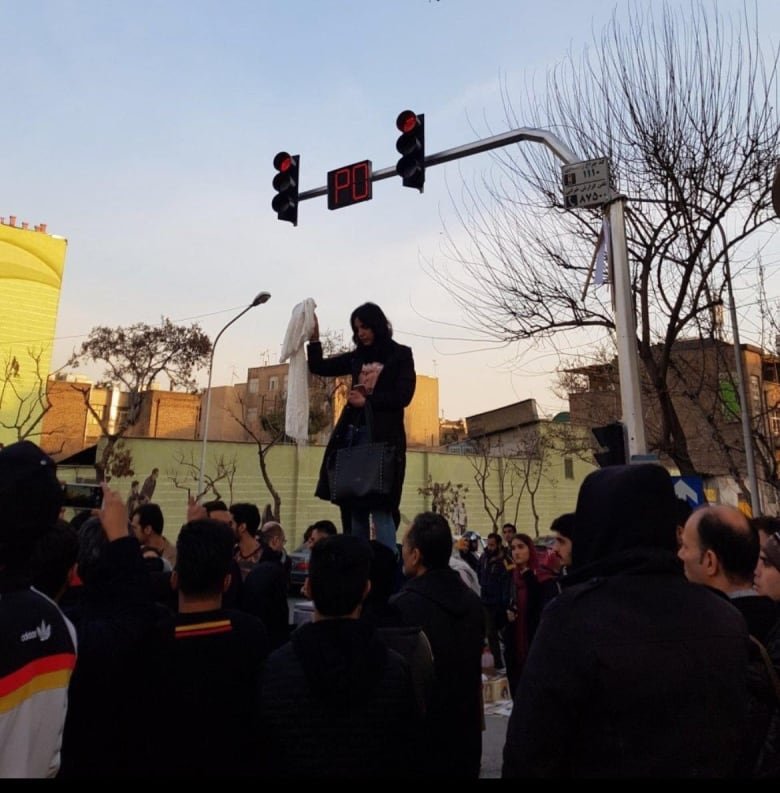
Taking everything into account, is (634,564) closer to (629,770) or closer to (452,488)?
(629,770)

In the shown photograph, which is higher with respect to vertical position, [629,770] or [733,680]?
[733,680]

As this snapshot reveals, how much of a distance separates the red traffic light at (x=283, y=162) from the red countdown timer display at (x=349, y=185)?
0.59 meters

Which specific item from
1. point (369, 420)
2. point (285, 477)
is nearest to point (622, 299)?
point (369, 420)

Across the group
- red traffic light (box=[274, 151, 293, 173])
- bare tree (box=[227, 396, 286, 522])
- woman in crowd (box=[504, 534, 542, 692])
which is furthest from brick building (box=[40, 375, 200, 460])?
woman in crowd (box=[504, 534, 542, 692])

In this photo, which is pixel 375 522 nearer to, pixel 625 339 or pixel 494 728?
pixel 494 728

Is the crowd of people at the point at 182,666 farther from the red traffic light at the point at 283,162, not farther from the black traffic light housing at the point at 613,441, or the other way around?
the red traffic light at the point at 283,162

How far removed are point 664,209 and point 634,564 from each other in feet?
36.0

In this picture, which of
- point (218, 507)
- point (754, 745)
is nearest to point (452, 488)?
point (218, 507)

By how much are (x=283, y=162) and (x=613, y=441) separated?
556 centimetres

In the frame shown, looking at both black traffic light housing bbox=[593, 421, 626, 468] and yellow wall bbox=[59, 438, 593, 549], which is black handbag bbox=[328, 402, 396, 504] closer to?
black traffic light housing bbox=[593, 421, 626, 468]

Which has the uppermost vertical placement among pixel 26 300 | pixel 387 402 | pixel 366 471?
pixel 26 300

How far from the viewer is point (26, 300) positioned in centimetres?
4034

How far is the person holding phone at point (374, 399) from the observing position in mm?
4258

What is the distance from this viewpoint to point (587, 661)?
1.71 meters
